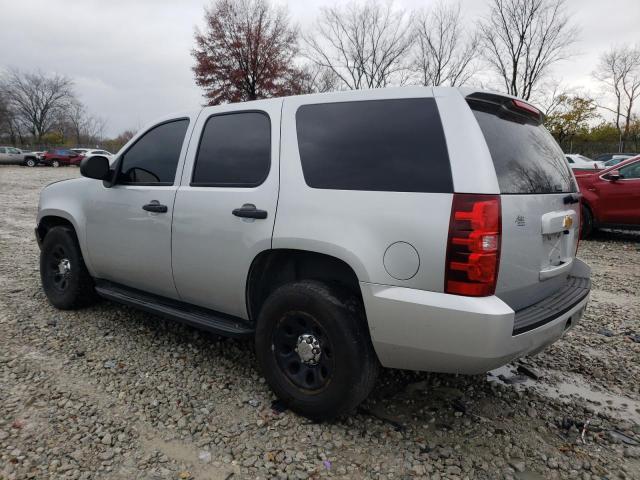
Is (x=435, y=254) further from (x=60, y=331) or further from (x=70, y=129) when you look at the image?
(x=70, y=129)

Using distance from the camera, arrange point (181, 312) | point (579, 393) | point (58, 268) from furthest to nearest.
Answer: point (58, 268) → point (181, 312) → point (579, 393)

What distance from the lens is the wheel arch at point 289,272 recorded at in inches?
98.1

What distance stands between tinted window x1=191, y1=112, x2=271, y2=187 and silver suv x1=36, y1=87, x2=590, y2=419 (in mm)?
10

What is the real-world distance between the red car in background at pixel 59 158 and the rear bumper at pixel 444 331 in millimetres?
37378

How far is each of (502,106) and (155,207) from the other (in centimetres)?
236

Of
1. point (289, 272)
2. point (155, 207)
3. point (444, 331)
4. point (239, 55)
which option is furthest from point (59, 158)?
point (444, 331)

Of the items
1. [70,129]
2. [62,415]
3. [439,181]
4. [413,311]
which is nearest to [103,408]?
[62,415]

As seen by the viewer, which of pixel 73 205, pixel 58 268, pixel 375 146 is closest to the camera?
pixel 375 146

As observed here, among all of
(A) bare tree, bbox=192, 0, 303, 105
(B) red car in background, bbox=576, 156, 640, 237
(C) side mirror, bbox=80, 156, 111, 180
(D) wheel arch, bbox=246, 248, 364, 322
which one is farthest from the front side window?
(A) bare tree, bbox=192, 0, 303, 105

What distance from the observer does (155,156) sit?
11.2 feet

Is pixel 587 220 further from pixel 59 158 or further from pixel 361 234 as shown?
pixel 59 158

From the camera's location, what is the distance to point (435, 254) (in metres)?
2.04

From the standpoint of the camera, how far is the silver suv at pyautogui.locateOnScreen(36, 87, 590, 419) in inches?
80.5

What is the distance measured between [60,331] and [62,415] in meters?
1.41
